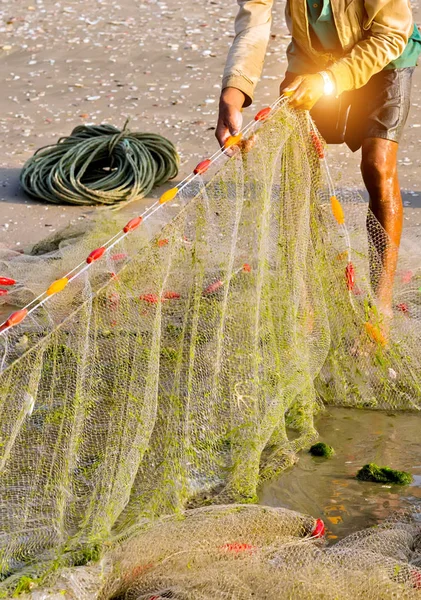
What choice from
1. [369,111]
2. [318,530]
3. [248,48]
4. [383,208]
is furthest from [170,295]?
[369,111]

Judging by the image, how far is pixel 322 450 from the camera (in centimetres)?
388

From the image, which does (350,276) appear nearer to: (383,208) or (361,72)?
(383,208)

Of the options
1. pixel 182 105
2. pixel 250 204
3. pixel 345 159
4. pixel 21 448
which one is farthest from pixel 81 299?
pixel 182 105

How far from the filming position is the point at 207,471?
11.3ft

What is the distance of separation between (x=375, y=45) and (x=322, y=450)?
1.79m

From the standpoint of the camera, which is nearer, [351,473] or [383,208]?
[351,473]

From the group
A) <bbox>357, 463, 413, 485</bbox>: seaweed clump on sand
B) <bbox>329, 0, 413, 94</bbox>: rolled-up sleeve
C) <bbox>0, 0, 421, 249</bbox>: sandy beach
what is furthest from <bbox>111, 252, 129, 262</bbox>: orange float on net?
<bbox>0, 0, 421, 249</bbox>: sandy beach

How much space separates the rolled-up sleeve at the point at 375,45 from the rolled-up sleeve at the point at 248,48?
42 centimetres

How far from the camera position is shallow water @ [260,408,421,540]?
3521mm

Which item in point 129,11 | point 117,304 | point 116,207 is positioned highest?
point 129,11

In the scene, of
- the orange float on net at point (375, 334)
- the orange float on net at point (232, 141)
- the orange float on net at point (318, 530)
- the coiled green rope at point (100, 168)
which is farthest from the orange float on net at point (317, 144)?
the coiled green rope at point (100, 168)

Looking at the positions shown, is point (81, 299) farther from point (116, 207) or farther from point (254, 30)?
point (116, 207)

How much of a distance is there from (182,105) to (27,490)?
6009 millimetres

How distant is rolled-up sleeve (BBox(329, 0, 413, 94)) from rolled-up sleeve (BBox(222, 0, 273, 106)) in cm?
42
